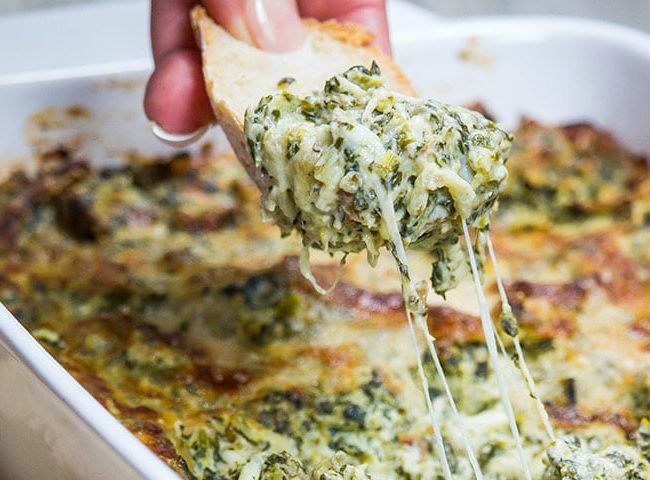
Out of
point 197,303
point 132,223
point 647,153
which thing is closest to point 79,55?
point 132,223

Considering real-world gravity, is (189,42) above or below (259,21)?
below

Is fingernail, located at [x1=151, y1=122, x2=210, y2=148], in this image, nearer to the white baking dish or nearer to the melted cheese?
the melted cheese

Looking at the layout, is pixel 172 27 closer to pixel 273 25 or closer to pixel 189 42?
pixel 189 42

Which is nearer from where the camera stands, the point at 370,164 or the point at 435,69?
the point at 370,164

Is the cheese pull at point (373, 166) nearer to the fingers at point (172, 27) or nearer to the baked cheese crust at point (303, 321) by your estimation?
the baked cheese crust at point (303, 321)

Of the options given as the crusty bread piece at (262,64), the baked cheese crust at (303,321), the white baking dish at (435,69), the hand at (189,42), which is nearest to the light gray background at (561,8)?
the white baking dish at (435,69)

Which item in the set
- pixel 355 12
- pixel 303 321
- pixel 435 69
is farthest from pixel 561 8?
pixel 303 321

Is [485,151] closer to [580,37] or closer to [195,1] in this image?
[195,1]
